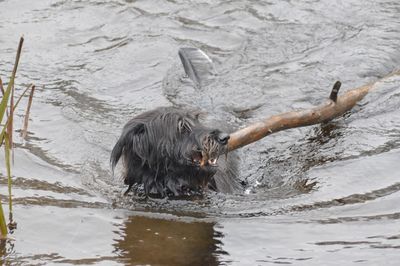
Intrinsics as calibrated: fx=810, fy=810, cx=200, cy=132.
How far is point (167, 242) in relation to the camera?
5691 mm

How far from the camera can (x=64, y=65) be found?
31.6 ft

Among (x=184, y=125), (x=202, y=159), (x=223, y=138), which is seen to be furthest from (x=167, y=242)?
(x=184, y=125)

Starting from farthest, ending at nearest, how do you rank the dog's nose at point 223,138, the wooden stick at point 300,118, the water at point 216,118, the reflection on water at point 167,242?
the wooden stick at point 300,118, the dog's nose at point 223,138, the water at point 216,118, the reflection on water at point 167,242

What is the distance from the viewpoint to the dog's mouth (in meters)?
6.20

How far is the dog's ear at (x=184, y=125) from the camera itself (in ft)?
20.6

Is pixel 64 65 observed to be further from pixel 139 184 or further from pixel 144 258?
pixel 144 258

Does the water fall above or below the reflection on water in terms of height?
above

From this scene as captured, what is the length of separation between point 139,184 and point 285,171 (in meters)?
1.49

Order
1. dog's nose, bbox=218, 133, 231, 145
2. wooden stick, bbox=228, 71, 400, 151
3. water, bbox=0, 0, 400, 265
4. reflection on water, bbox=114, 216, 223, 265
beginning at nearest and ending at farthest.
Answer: reflection on water, bbox=114, 216, 223, 265, water, bbox=0, 0, 400, 265, dog's nose, bbox=218, 133, 231, 145, wooden stick, bbox=228, 71, 400, 151

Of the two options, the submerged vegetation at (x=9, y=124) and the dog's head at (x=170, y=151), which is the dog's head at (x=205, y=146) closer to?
the dog's head at (x=170, y=151)

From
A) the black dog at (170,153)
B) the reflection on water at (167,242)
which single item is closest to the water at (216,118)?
the reflection on water at (167,242)

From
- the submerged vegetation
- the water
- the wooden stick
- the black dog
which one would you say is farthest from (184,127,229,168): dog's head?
the submerged vegetation

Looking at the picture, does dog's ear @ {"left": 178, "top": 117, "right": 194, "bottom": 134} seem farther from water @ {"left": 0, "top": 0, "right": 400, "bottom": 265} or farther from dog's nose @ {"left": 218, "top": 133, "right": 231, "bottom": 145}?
water @ {"left": 0, "top": 0, "right": 400, "bottom": 265}

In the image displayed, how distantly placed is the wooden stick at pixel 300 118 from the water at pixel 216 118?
0.67 ft
